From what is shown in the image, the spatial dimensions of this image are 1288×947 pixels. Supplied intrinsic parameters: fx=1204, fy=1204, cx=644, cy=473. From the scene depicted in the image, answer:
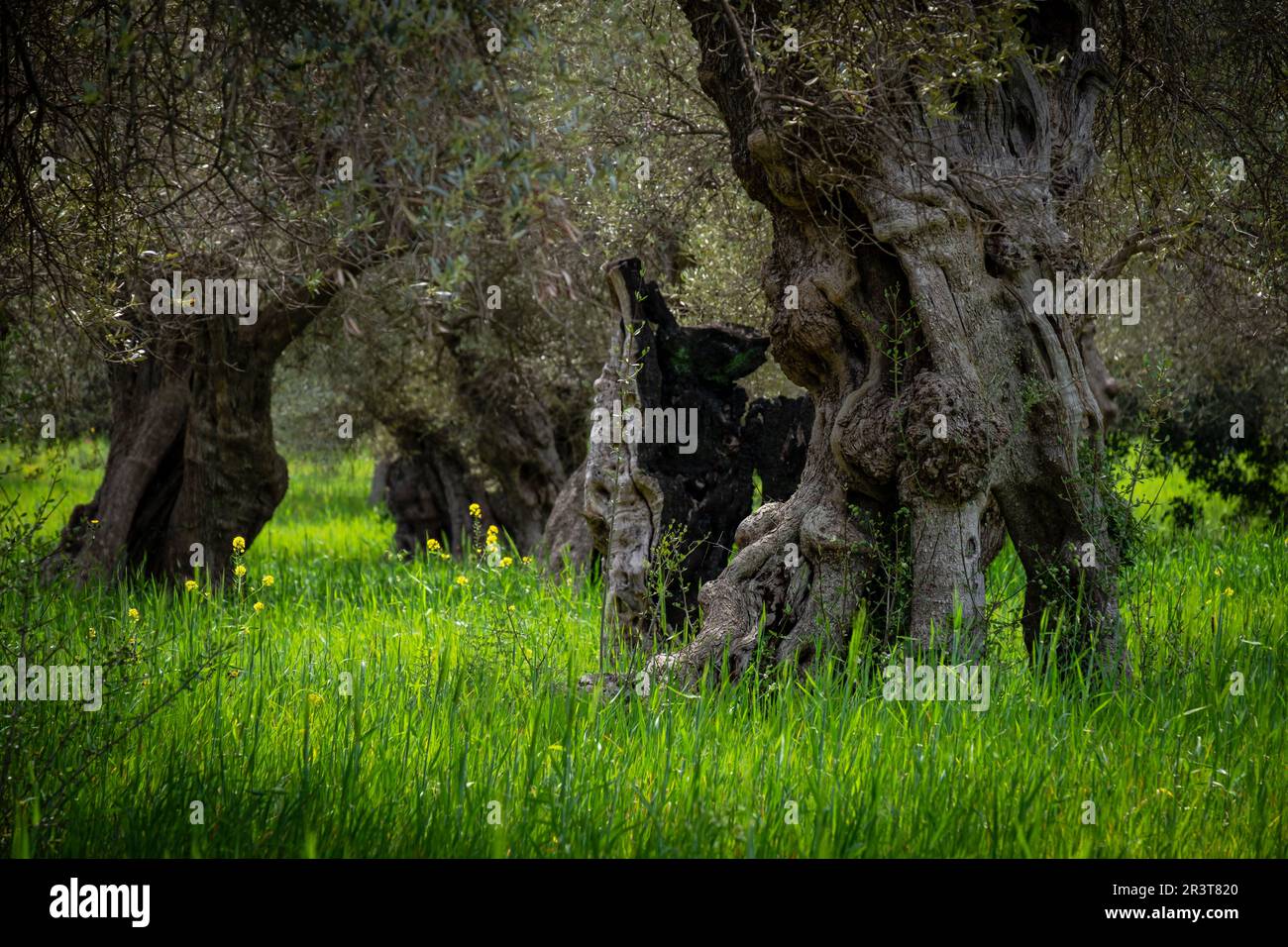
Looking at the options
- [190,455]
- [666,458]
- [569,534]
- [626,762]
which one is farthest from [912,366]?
[190,455]

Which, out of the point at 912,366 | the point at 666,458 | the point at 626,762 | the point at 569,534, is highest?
the point at 912,366

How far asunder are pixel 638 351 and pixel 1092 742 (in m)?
4.02

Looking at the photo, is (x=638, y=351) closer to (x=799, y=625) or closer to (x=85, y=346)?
(x=799, y=625)

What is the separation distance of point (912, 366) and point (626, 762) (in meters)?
2.68

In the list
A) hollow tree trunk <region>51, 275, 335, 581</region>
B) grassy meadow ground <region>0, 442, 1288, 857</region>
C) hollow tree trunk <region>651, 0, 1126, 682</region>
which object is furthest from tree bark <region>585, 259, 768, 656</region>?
hollow tree trunk <region>51, 275, 335, 581</region>

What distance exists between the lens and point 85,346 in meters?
9.15

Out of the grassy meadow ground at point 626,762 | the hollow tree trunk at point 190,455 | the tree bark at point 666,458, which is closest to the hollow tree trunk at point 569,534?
the hollow tree trunk at point 190,455

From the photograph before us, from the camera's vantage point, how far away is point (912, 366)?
20.5ft

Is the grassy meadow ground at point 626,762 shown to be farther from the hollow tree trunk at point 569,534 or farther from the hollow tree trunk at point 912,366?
the hollow tree trunk at point 569,534

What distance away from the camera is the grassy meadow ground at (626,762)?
4.12 m

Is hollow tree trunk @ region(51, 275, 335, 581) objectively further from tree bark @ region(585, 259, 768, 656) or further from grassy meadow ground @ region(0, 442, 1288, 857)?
grassy meadow ground @ region(0, 442, 1288, 857)

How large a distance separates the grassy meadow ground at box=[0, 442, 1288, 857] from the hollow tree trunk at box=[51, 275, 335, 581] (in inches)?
170

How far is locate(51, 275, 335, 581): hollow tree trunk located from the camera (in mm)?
10695

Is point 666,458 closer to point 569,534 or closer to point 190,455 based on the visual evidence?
point 569,534
